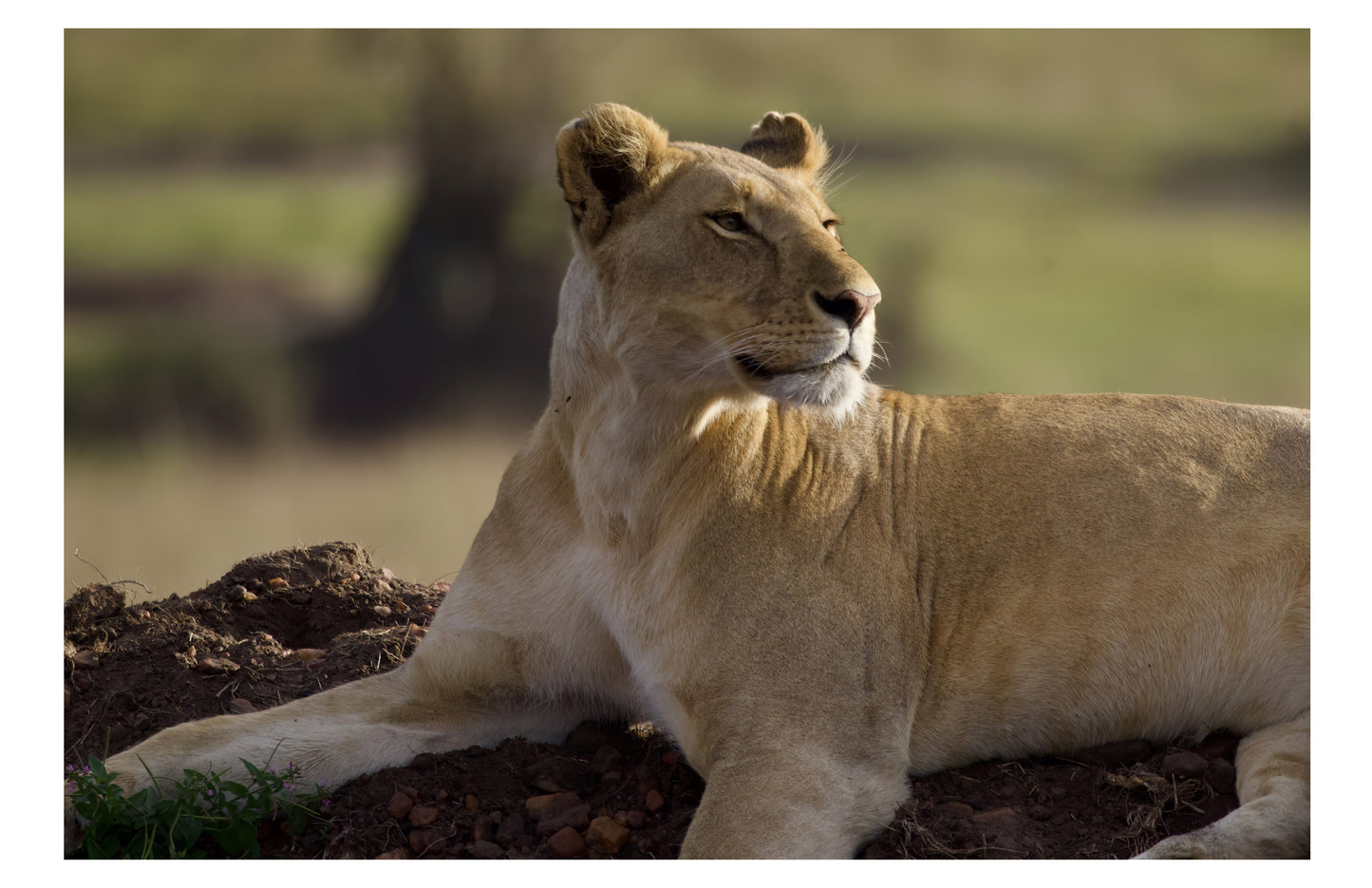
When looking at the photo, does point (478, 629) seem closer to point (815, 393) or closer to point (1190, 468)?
point (815, 393)

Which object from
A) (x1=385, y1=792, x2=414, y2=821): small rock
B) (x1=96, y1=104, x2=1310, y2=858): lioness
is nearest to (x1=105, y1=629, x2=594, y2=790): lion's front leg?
(x1=96, y1=104, x2=1310, y2=858): lioness

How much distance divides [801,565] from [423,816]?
4.74ft

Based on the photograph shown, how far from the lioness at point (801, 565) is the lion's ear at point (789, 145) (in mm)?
404

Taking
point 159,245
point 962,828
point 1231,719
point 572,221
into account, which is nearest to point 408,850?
point 962,828

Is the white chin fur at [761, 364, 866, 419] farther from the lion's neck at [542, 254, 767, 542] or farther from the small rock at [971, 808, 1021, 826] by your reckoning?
the small rock at [971, 808, 1021, 826]

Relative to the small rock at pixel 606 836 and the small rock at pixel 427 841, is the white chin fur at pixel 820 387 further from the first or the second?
the small rock at pixel 427 841

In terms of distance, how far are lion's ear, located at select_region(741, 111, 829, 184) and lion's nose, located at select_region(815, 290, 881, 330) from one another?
1184mm

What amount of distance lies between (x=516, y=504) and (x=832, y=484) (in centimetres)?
112

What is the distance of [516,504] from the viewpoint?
4562 millimetres

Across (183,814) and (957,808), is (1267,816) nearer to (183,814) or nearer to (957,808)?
(957,808)

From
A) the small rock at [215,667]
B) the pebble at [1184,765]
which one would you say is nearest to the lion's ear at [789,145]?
the pebble at [1184,765]

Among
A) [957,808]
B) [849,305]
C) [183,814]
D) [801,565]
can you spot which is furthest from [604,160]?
[183,814]

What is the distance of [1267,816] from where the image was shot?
142 inches

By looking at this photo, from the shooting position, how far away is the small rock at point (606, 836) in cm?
392
